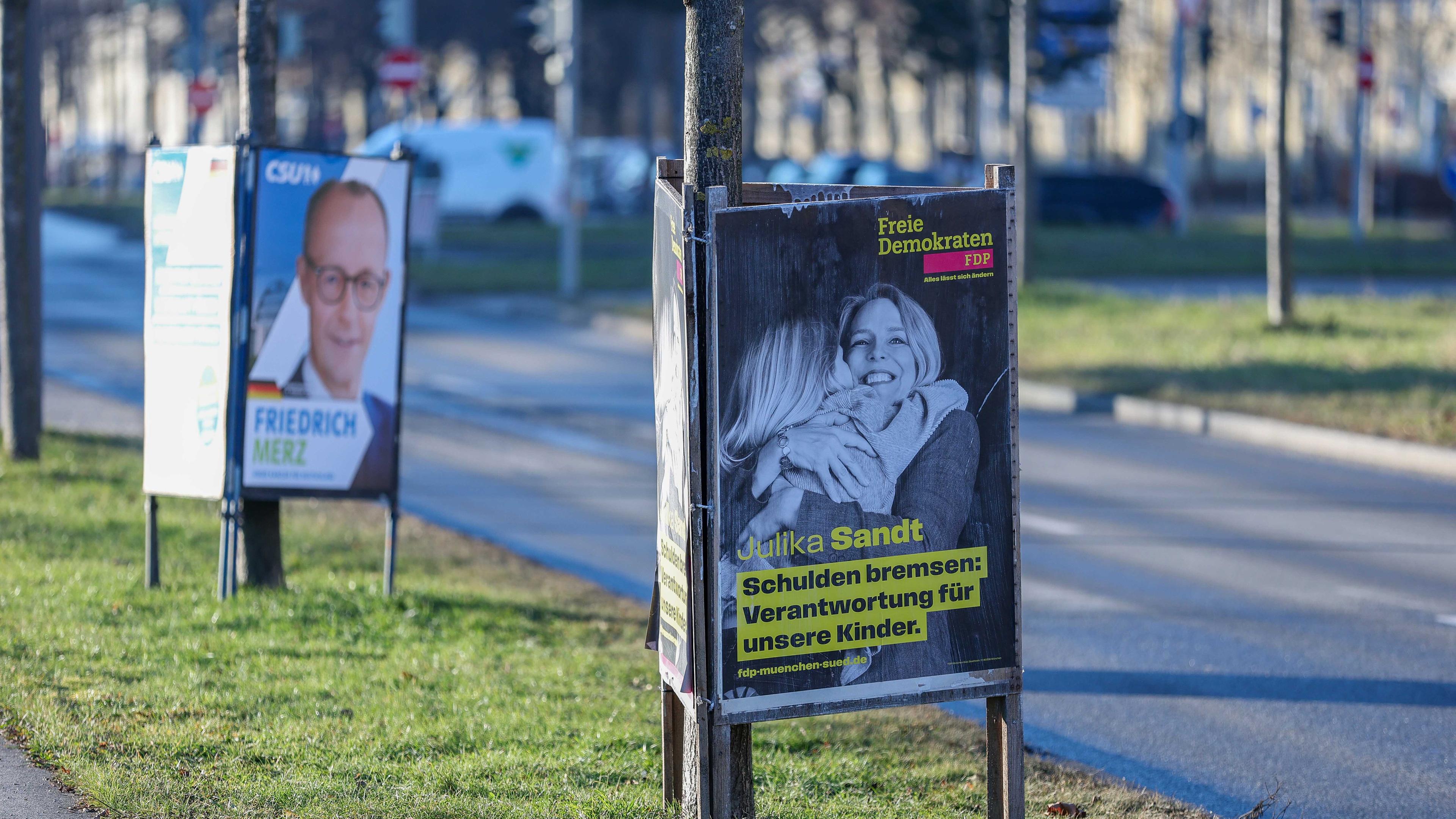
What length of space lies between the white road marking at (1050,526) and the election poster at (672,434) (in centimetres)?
566

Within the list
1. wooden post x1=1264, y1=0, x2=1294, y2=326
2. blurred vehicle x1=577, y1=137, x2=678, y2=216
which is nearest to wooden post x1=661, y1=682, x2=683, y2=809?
wooden post x1=1264, y1=0, x2=1294, y2=326

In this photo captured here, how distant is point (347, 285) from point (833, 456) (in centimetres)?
389

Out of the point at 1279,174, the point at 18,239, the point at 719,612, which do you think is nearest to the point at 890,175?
the point at 1279,174

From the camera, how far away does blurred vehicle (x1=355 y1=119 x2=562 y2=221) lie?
149 ft

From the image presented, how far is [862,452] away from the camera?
4.36 meters

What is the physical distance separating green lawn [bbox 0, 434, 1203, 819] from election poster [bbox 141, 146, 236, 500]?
0.58m

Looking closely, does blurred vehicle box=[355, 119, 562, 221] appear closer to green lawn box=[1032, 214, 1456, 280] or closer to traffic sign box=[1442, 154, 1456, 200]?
green lawn box=[1032, 214, 1456, 280]

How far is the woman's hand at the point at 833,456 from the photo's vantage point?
4.32 meters

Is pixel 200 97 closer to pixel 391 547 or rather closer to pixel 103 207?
pixel 103 207

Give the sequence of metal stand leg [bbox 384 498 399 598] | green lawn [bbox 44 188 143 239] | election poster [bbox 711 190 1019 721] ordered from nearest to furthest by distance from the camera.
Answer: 1. election poster [bbox 711 190 1019 721]
2. metal stand leg [bbox 384 498 399 598]
3. green lawn [bbox 44 188 143 239]

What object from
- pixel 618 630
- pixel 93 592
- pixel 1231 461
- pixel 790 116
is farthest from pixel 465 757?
pixel 790 116

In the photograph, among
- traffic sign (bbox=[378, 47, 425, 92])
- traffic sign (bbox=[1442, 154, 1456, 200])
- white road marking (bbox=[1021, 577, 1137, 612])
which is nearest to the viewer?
white road marking (bbox=[1021, 577, 1137, 612])

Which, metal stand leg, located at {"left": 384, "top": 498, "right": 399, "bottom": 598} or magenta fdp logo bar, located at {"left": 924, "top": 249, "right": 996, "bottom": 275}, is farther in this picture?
metal stand leg, located at {"left": 384, "top": 498, "right": 399, "bottom": 598}

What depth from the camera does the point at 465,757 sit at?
17.3 ft
